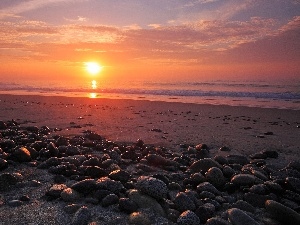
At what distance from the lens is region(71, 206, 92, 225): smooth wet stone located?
368cm

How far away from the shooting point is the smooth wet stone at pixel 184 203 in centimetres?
411

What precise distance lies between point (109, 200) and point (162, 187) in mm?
753

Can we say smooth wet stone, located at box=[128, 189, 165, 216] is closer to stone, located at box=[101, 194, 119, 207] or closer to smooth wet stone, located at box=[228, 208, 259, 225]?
stone, located at box=[101, 194, 119, 207]

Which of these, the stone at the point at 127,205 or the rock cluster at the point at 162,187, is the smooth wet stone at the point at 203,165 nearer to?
the rock cluster at the point at 162,187

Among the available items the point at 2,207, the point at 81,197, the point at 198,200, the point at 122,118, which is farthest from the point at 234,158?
the point at 122,118

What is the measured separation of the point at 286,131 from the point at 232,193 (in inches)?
305

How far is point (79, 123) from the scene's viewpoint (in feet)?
40.9

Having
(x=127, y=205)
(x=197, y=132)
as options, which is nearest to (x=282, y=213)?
(x=127, y=205)

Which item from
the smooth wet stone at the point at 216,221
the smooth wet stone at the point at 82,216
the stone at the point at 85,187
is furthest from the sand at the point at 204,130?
the smooth wet stone at the point at 82,216

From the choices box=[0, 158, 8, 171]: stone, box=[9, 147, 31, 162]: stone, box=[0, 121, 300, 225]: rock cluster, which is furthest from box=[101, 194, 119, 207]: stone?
box=[9, 147, 31, 162]: stone

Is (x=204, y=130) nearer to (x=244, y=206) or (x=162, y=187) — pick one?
(x=244, y=206)

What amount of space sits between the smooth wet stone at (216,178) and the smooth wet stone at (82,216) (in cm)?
219

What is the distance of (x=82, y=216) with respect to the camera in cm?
376

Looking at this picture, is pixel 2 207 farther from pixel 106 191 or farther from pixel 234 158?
pixel 234 158
